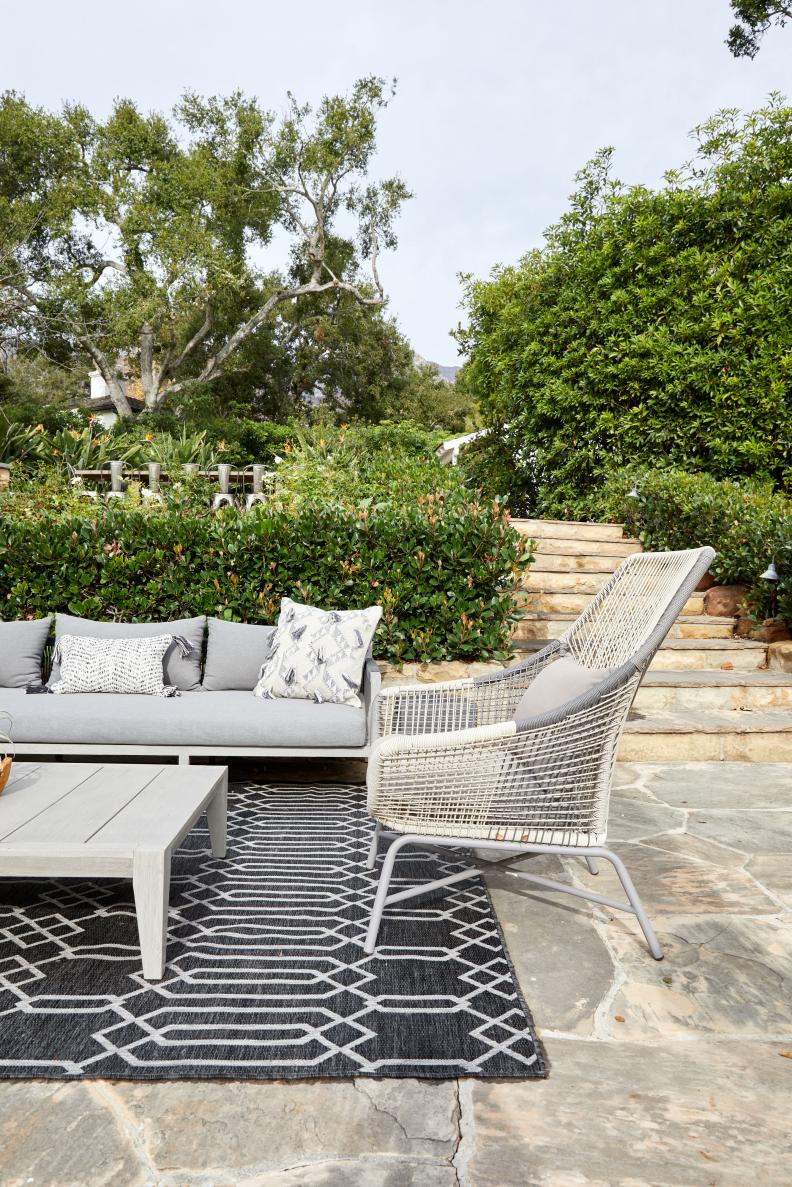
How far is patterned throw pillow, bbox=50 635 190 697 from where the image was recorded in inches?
160

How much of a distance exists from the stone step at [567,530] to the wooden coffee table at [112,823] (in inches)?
197

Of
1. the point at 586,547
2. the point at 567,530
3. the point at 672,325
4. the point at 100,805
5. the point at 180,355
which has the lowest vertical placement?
the point at 100,805

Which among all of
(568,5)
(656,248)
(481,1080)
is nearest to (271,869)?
(481,1080)

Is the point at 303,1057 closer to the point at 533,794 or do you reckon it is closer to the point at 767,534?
the point at 533,794

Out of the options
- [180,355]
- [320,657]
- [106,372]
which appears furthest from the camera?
[180,355]

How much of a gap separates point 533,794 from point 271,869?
1.13 m

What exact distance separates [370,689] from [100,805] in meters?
1.52

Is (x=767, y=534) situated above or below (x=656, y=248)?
below

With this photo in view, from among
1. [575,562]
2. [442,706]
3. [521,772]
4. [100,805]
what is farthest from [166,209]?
[521,772]

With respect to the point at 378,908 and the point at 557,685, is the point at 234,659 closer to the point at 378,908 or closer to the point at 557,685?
the point at 557,685

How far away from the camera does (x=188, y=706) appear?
3824 mm

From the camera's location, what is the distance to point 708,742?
15.2 ft

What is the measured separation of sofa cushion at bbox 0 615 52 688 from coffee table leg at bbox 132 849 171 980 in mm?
2435

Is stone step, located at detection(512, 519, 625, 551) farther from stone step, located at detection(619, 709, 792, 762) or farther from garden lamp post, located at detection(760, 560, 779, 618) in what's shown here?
stone step, located at detection(619, 709, 792, 762)
